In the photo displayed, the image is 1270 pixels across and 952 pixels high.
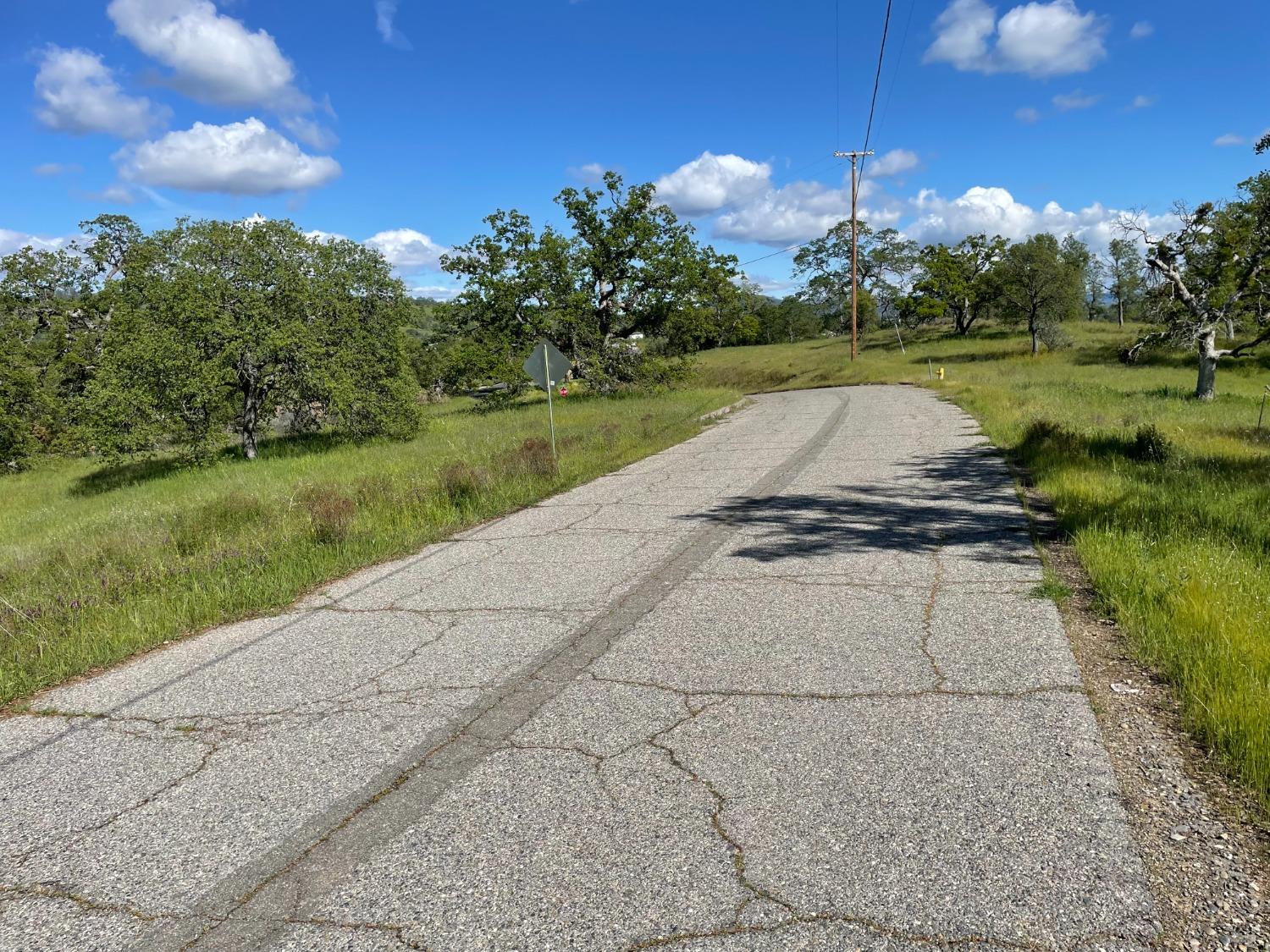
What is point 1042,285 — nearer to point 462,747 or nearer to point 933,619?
point 933,619

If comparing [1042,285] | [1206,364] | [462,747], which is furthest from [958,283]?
[462,747]

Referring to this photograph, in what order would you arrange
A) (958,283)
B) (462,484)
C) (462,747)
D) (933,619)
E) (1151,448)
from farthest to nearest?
(958,283), (462,484), (1151,448), (933,619), (462,747)

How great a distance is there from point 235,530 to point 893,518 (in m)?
7.59

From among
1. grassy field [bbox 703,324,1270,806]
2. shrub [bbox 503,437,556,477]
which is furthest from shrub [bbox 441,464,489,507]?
grassy field [bbox 703,324,1270,806]

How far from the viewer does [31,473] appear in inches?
1121

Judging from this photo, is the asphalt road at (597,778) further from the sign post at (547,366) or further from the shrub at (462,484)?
the sign post at (547,366)

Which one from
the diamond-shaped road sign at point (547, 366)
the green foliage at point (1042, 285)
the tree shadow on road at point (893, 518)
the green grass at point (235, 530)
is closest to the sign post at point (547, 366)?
the diamond-shaped road sign at point (547, 366)

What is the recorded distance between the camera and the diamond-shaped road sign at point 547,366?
1364cm

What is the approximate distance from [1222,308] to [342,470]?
25223 millimetres

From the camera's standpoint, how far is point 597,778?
340 cm

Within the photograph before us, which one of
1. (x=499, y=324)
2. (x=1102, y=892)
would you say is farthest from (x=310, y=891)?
(x=499, y=324)

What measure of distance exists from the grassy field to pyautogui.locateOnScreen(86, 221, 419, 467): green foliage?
17.1m

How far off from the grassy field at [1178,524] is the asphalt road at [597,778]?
52 cm

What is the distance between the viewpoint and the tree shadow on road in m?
7.20
